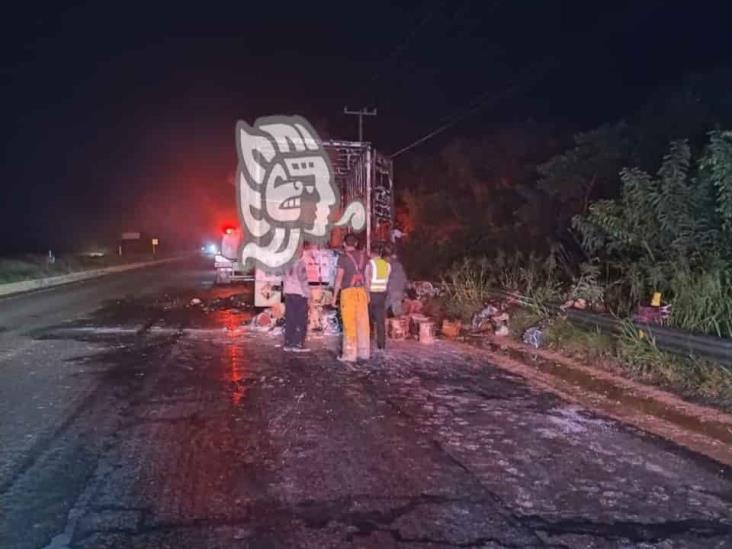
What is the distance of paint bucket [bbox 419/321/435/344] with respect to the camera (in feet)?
44.3

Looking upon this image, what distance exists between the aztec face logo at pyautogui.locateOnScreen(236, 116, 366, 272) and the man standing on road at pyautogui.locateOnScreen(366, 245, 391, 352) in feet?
13.5

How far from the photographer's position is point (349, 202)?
59.8 ft

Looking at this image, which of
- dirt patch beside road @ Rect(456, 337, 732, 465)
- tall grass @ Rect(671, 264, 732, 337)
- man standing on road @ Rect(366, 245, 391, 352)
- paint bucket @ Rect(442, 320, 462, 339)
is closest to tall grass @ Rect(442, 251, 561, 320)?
paint bucket @ Rect(442, 320, 462, 339)

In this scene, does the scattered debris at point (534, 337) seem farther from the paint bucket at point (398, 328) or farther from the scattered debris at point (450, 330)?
the paint bucket at point (398, 328)

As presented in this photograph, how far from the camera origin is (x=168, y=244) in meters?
103

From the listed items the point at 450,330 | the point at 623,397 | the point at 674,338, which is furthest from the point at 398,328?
the point at 623,397

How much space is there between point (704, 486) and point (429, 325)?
26.7 feet

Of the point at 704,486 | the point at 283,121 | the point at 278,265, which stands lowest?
the point at 704,486

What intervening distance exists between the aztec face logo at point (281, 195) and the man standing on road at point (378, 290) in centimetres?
411

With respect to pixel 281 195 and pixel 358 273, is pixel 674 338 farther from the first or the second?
pixel 281 195

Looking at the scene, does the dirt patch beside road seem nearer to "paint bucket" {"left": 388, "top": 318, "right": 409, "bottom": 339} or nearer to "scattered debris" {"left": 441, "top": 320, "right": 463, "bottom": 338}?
"scattered debris" {"left": 441, "top": 320, "right": 463, "bottom": 338}

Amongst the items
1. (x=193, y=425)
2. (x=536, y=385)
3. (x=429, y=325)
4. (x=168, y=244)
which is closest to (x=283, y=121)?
(x=429, y=325)

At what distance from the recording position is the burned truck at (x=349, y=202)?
620 inches

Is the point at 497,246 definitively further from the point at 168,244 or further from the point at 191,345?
the point at 168,244
